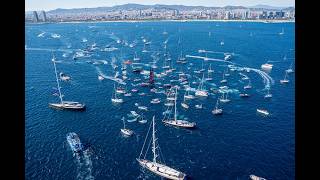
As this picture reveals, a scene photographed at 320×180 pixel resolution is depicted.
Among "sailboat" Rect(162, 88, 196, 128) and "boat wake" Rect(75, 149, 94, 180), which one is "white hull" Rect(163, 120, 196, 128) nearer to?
"sailboat" Rect(162, 88, 196, 128)

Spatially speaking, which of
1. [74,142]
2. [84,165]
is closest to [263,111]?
[74,142]

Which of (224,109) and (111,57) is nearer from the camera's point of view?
(224,109)

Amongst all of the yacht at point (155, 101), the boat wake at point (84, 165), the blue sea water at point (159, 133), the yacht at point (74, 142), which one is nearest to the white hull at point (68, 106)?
the blue sea water at point (159, 133)

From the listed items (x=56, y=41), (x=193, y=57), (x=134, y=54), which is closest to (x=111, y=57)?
(x=134, y=54)

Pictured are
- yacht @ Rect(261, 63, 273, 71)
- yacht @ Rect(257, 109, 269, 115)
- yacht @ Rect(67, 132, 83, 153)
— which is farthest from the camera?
yacht @ Rect(261, 63, 273, 71)

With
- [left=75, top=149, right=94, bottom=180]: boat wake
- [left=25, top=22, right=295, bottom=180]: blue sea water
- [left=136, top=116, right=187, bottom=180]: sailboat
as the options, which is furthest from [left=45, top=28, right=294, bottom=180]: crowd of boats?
[left=75, top=149, right=94, bottom=180]: boat wake

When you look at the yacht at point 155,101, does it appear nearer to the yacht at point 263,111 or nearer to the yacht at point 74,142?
the yacht at point 74,142

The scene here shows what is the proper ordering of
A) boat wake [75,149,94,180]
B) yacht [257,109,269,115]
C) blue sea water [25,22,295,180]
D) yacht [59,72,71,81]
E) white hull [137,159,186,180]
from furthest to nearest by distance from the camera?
1. yacht [59,72,71,81]
2. yacht [257,109,269,115]
3. blue sea water [25,22,295,180]
4. boat wake [75,149,94,180]
5. white hull [137,159,186,180]
